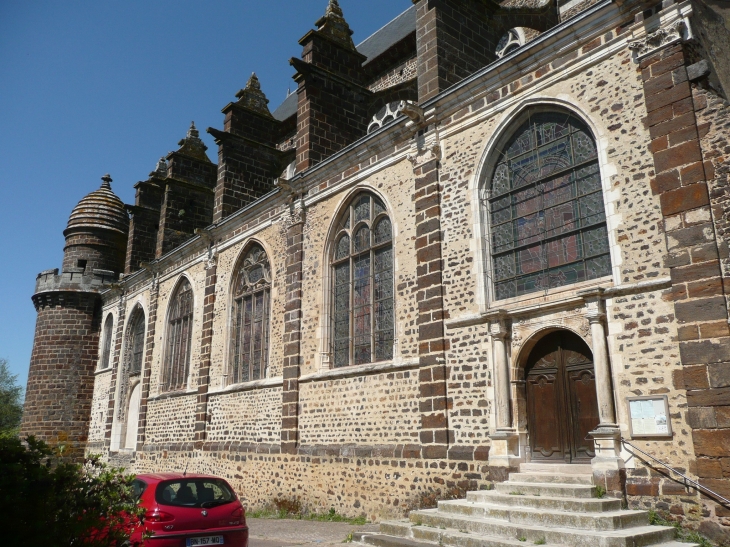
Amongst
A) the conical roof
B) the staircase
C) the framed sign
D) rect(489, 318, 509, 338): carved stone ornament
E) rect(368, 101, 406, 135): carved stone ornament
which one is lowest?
the staircase

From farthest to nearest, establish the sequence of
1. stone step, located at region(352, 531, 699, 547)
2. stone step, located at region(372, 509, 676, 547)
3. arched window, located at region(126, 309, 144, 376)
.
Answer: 1. arched window, located at region(126, 309, 144, 376)
2. stone step, located at region(352, 531, 699, 547)
3. stone step, located at region(372, 509, 676, 547)

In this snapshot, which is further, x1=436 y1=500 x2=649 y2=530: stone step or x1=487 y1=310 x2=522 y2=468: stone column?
x1=487 y1=310 x2=522 y2=468: stone column

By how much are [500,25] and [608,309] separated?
6.85m

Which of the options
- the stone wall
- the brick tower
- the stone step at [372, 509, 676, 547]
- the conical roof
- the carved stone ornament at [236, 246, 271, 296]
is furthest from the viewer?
the conical roof

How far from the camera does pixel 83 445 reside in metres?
22.9

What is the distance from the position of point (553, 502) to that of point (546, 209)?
3.86 m

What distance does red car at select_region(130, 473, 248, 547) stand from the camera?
6.32 m

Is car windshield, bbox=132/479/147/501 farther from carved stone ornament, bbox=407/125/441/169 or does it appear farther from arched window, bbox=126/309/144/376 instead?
arched window, bbox=126/309/144/376

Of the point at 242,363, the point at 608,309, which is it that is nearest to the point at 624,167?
the point at 608,309

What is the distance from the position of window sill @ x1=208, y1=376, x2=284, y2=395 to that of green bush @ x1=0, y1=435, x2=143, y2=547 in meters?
8.56

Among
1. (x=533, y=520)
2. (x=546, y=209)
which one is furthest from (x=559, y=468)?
(x=546, y=209)

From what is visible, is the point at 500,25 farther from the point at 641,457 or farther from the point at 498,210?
the point at 641,457

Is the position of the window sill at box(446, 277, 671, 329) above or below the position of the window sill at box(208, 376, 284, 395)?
above

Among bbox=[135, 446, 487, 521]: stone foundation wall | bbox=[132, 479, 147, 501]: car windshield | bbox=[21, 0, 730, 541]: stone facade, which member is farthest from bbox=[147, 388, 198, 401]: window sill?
bbox=[132, 479, 147, 501]: car windshield
